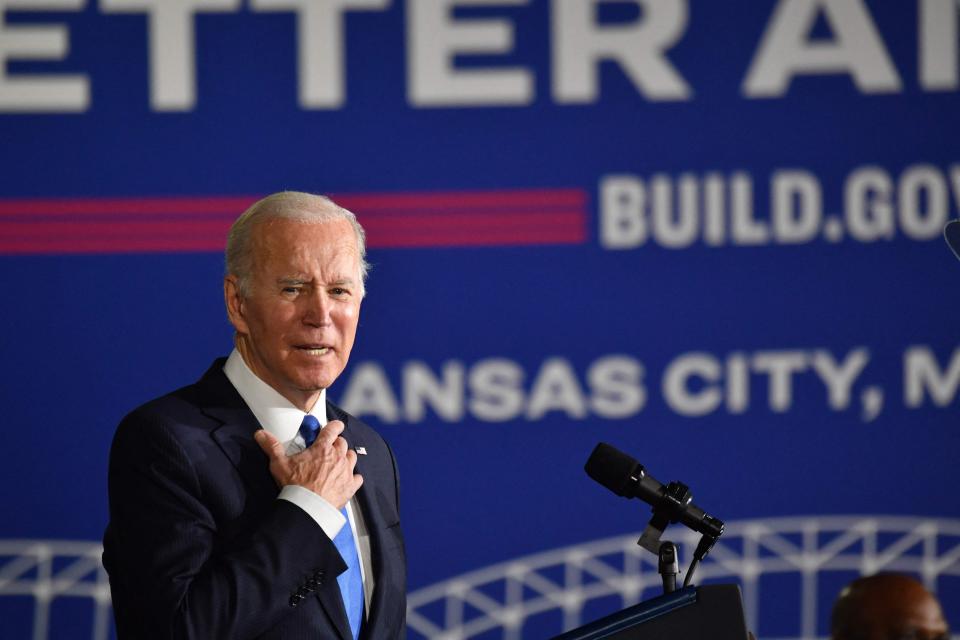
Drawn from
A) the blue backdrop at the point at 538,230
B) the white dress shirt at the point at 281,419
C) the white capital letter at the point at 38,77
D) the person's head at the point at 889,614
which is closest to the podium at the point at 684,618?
the white dress shirt at the point at 281,419

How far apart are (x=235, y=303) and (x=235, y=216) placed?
1.59 metres

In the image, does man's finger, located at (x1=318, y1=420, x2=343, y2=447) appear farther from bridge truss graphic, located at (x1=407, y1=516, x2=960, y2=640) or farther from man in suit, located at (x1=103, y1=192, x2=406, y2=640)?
bridge truss graphic, located at (x1=407, y1=516, x2=960, y2=640)

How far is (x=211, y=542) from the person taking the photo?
1601mm

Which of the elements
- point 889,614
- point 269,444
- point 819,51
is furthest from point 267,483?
point 819,51

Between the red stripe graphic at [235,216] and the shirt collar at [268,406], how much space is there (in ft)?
5.19

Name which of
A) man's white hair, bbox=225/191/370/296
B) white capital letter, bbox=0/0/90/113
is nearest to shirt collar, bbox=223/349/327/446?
man's white hair, bbox=225/191/370/296

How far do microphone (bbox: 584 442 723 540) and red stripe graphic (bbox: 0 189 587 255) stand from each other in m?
1.85

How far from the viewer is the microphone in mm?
1533

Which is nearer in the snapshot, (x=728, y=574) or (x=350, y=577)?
(x=350, y=577)

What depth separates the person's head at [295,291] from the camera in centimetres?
175

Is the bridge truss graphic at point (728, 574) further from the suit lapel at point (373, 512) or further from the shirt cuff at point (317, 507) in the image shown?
the shirt cuff at point (317, 507)

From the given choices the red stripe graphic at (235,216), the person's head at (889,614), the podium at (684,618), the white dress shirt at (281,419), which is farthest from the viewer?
the red stripe graphic at (235,216)

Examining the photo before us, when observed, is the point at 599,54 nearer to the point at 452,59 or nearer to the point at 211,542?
the point at 452,59

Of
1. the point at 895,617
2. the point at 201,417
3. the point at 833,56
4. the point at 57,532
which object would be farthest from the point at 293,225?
the point at 833,56
